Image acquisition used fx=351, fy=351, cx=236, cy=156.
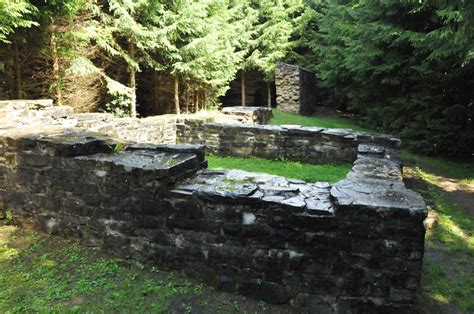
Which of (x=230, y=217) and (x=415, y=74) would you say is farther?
(x=415, y=74)

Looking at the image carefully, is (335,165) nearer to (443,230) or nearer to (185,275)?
(443,230)

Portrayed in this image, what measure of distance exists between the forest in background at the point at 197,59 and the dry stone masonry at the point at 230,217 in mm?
3494

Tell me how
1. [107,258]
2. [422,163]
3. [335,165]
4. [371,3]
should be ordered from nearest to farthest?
[107,258] < [335,165] < [422,163] < [371,3]

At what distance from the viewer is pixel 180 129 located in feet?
32.4

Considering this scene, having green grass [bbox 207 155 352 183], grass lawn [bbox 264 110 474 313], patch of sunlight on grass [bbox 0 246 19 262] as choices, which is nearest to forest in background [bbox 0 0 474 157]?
grass lawn [bbox 264 110 474 313]

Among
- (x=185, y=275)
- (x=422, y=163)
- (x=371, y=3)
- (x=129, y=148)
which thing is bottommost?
(x=185, y=275)

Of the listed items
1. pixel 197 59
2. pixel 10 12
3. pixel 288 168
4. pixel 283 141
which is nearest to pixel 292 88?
pixel 197 59

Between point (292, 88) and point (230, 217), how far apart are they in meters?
15.1

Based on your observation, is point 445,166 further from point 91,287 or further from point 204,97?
point 204,97

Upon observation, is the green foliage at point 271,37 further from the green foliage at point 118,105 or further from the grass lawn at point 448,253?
the grass lawn at point 448,253

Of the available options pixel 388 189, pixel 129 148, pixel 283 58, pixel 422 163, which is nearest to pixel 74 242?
pixel 129 148

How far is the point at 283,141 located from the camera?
27.6 ft

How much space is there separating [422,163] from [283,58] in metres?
12.8

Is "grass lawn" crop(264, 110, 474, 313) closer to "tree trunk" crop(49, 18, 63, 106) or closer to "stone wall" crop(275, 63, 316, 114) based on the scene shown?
"tree trunk" crop(49, 18, 63, 106)
